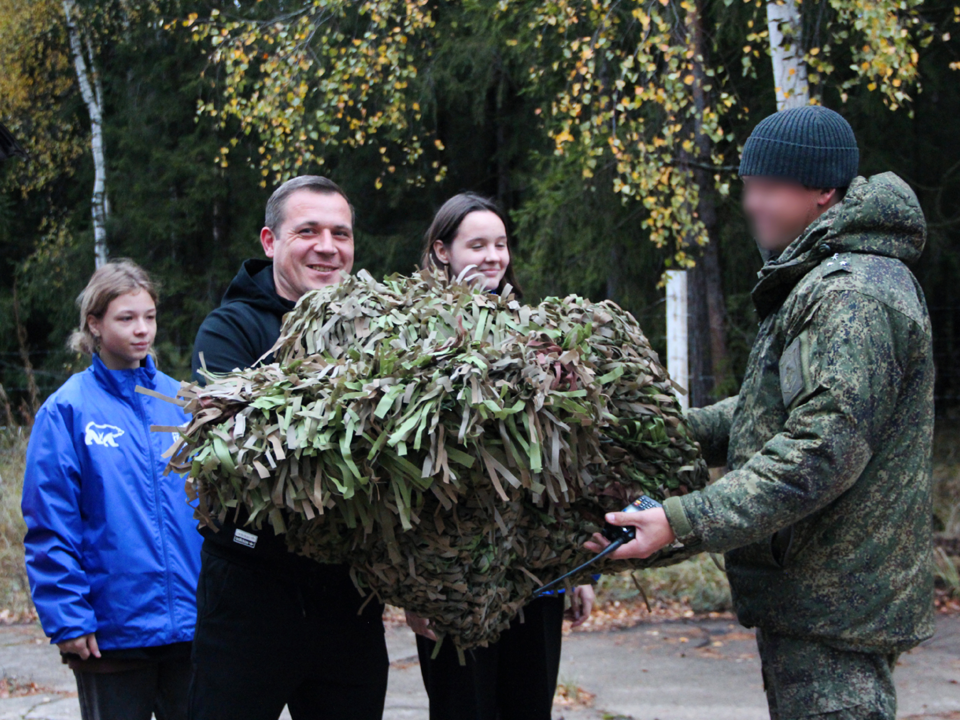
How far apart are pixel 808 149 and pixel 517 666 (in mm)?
1789

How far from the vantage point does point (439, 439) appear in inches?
73.4

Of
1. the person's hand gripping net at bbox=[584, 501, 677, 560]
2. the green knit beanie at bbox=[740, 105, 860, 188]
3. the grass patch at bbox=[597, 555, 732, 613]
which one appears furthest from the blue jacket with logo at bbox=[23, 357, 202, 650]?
the grass patch at bbox=[597, 555, 732, 613]

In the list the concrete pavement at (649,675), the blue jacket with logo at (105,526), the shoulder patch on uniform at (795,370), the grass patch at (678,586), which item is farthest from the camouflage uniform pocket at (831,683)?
the grass patch at (678,586)

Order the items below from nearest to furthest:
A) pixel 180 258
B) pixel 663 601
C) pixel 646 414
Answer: pixel 646 414 → pixel 663 601 → pixel 180 258

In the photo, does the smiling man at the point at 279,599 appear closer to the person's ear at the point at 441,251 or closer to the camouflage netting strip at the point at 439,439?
the camouflage netting strip at the point at 439,439

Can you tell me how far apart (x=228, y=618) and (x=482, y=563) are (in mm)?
726

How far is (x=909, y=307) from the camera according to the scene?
216cm

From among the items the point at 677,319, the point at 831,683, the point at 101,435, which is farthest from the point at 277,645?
the point at 677,319

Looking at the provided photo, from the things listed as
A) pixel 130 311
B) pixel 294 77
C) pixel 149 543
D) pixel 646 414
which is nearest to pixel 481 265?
pixel 646 414

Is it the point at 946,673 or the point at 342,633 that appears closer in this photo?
the point at 342,633

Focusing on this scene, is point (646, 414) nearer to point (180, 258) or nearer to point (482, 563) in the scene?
point (482, 563)

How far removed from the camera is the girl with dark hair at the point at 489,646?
2.68 m

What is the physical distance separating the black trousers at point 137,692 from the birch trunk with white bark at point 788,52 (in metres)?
4.63

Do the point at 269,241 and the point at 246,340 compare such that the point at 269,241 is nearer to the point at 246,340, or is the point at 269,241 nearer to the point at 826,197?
the point at 246,340
